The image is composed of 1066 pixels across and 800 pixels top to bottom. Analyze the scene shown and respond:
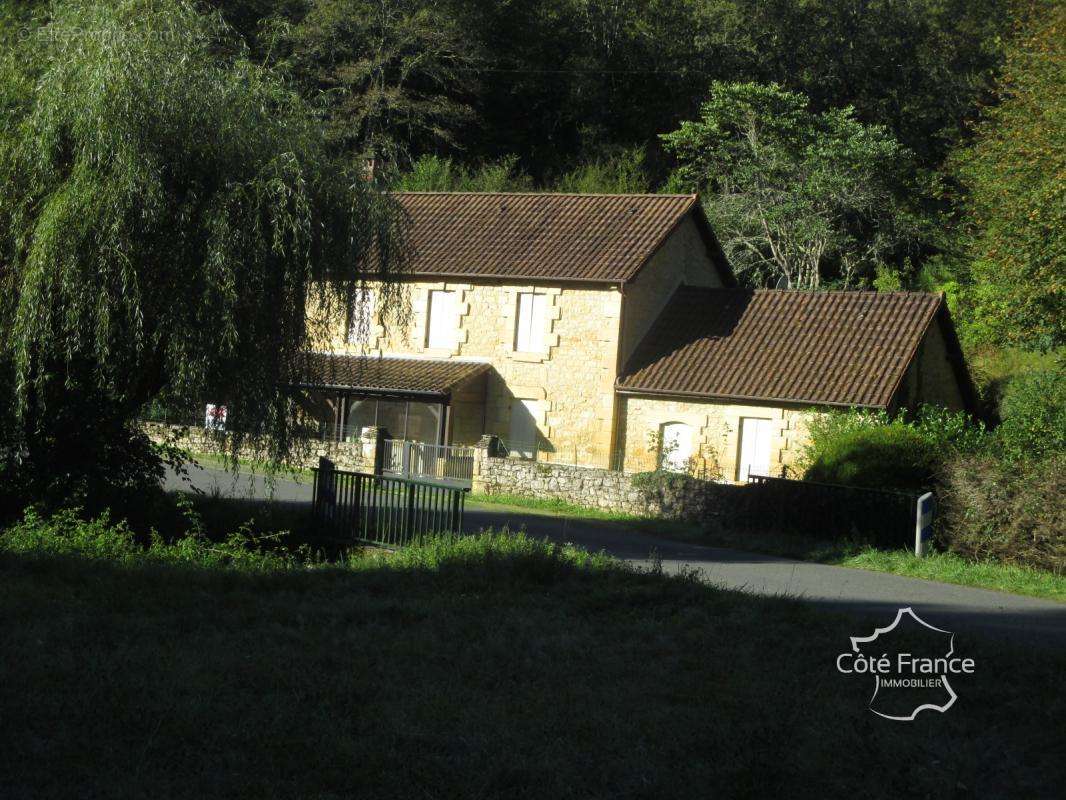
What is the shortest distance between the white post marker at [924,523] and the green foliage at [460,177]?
1046 inches

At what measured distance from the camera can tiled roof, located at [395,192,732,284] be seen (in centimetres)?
2867

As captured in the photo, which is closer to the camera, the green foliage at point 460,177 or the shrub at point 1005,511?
the shrub at point 1005,511

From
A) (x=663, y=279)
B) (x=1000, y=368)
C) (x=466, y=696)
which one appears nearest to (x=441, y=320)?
(x=663, y=279)

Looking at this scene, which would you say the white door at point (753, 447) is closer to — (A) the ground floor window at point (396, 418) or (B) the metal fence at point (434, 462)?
(B) the metal fence at point (434, 462)

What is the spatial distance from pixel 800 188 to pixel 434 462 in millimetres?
20687

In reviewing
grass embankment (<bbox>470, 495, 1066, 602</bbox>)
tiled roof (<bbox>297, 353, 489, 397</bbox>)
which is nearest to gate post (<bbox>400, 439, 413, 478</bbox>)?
tiled roof (<bbox>297, 353, 489, 397</bbox>)

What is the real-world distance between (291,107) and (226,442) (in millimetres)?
4513

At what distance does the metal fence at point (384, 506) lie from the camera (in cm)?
1455

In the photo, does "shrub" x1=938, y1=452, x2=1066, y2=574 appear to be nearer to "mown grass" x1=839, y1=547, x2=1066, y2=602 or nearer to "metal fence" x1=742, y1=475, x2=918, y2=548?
"mown grass" x1=839, y1=547, x2=1066, y2=602

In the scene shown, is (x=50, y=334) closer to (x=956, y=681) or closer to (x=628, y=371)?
(x=956, y=681)

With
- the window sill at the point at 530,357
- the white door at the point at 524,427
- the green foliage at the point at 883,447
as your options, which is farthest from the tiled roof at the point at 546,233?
the green foliage at the point at 883,447

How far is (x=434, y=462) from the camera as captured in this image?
26016 mm

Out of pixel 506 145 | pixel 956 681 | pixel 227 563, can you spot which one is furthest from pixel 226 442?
pixel 506 145

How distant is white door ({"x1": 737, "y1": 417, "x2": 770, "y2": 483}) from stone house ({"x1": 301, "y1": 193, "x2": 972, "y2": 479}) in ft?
0.11
